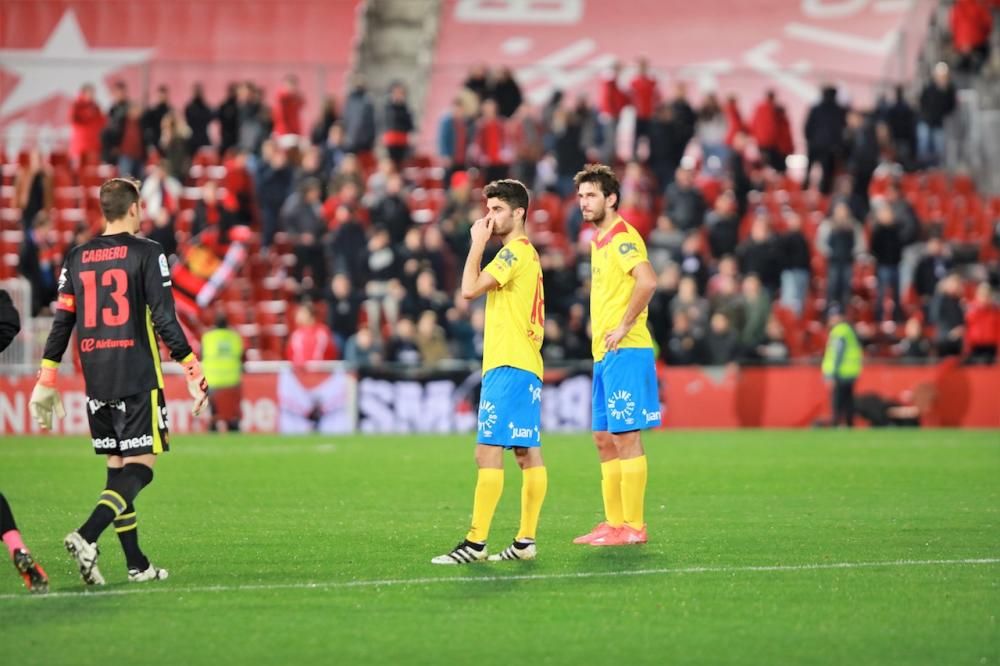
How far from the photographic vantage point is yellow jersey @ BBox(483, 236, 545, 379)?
422 inches

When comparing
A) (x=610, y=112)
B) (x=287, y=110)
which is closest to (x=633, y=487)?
(x=610, y=112)

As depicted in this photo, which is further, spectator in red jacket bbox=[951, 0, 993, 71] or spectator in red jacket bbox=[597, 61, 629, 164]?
spectator in red jacket bbox=[951, 0, 993, 71]

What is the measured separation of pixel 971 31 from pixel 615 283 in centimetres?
2365

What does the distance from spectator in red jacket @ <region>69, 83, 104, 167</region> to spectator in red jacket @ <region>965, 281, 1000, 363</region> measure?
15.3m

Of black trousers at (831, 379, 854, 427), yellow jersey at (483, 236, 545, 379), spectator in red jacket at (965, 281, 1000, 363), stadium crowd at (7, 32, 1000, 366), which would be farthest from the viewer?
stadium crowd at (7, 32, 1000, 366)

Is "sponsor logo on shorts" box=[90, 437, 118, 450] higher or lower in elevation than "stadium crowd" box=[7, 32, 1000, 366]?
lower

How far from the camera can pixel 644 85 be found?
100 ft

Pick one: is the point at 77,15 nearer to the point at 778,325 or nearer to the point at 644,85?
the point at 644,85

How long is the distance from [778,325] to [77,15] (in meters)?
19.4

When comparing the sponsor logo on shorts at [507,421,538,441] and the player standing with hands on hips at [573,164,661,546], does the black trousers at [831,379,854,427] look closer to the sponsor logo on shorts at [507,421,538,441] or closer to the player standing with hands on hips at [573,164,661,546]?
the player standing with hands on hips at [573,164,661,546]

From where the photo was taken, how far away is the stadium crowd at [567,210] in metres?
26.4

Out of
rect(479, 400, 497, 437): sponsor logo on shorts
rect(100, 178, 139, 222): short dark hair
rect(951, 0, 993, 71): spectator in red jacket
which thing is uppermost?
rect(951, 0, 993, 71): spectator in red jacket

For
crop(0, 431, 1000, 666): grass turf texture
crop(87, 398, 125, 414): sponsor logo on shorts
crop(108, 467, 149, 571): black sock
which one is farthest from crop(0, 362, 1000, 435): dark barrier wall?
crop(87, 398, 125, 414): sponsor logo on shorts

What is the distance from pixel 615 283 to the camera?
11.8 metres
